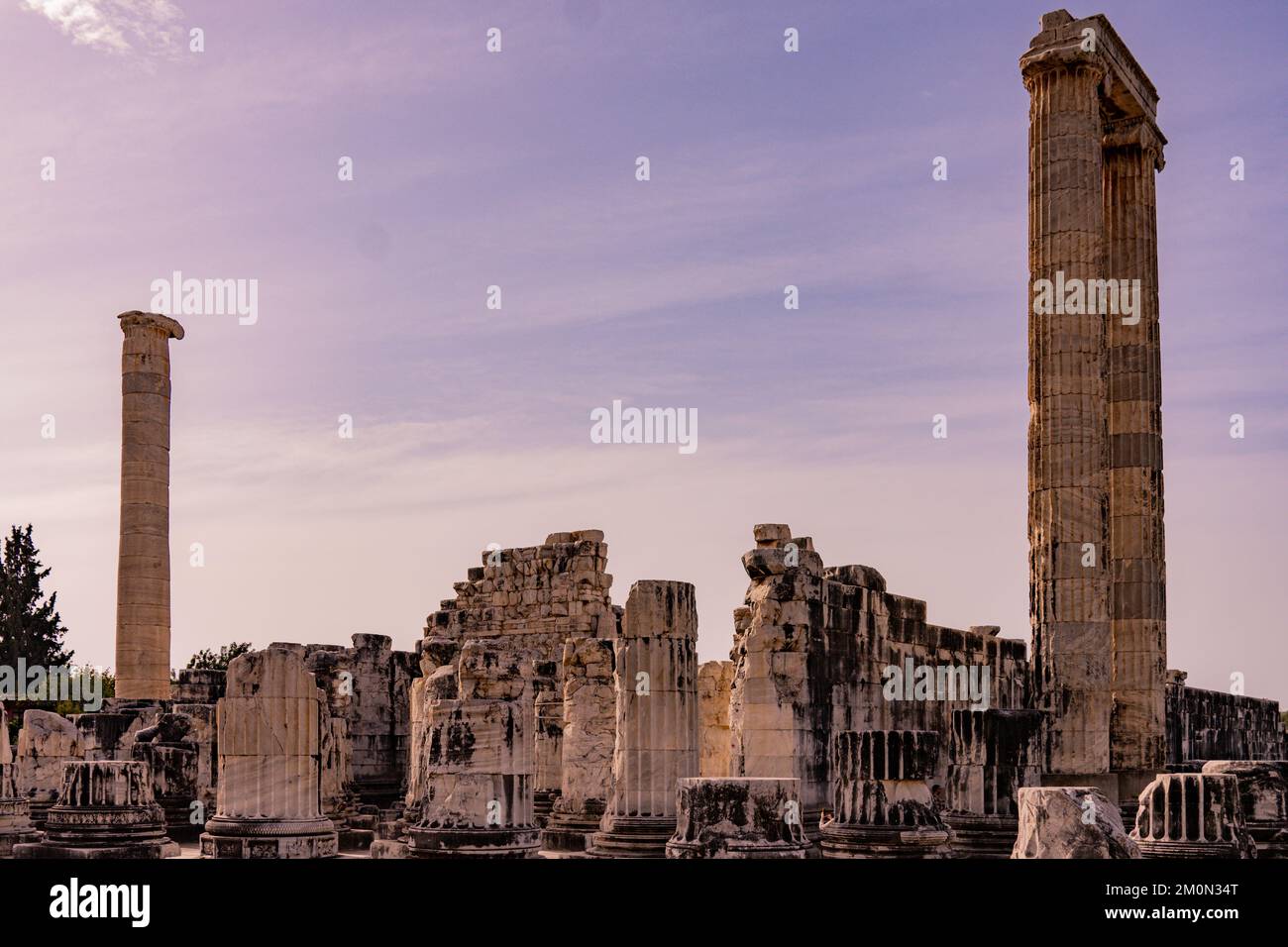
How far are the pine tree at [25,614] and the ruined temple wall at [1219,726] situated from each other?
1562 inches

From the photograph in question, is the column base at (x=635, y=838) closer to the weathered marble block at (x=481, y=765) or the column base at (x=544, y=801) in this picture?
the weathered marble block at (x=481, y=765)

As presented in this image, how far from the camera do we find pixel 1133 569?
26141 millimetres

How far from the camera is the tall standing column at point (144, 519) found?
35.6 m

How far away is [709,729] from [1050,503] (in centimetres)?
622

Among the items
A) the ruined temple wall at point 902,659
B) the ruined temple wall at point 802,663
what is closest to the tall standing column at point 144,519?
the ruined temple wall at point 902,659

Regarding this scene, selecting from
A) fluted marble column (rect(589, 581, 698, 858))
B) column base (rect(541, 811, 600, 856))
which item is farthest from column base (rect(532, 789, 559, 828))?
fluted marble column (rect(589, 581, 698, 858))

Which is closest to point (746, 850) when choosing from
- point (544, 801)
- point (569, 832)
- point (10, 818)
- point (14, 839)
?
point (569, 832)

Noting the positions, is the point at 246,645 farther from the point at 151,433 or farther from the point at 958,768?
the point at 958,768

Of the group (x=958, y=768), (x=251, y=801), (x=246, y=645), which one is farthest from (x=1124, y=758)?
(x=246, y=645)

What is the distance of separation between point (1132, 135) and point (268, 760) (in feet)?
60.1

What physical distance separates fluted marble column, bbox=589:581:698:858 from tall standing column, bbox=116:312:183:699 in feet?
69.0

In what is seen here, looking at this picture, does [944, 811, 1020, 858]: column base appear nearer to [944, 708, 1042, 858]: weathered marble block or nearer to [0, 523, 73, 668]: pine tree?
[944, 708, 1042, 858]: weathered marble block

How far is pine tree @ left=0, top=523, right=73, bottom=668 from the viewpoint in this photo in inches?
2213
